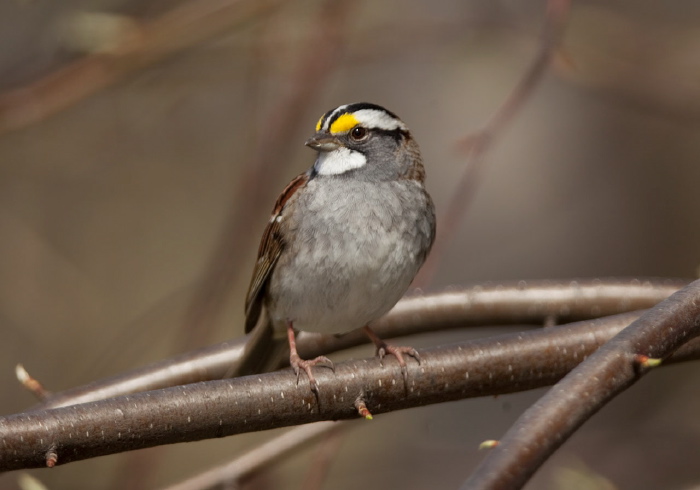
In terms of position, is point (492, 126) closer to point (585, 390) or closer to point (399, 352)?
point (399, 352)

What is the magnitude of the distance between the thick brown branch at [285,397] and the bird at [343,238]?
1.21 ft

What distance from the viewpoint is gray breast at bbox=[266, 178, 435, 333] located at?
387cm

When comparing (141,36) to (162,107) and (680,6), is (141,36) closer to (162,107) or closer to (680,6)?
(162,107)

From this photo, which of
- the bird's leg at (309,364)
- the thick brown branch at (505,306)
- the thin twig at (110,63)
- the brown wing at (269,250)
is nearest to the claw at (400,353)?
the bird's leg at (309,364)

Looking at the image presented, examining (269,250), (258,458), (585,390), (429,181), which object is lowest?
(429,181)

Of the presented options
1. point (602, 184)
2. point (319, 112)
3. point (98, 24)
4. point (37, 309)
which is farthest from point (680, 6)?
point (37, 309)

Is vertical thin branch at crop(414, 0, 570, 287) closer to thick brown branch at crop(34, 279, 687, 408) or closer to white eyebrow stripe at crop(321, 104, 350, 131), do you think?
thick brown branch at crop(34, 279, 687, 408)

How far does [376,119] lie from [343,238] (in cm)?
68

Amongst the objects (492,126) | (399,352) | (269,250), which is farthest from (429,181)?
(399,352)

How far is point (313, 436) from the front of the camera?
4105 mm

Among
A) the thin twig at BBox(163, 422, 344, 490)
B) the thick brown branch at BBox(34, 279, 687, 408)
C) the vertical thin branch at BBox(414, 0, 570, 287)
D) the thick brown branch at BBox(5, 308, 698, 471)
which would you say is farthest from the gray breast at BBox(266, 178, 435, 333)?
the thick brown branch at BBox(5, 308, 698, 471)

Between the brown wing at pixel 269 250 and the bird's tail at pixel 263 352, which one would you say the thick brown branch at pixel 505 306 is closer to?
the bird's tail at pixel 263 352

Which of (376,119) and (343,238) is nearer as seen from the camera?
(343,238)

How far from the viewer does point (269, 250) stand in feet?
13.9
